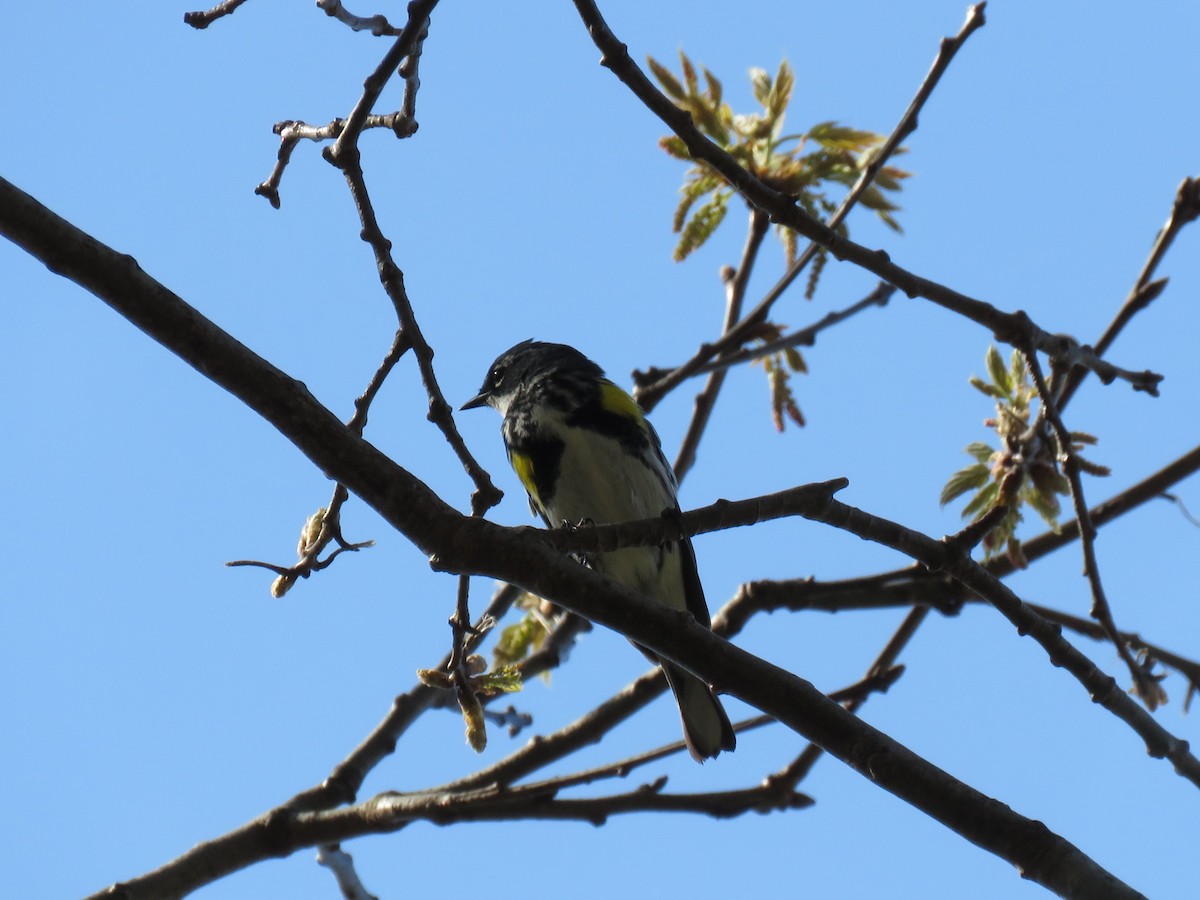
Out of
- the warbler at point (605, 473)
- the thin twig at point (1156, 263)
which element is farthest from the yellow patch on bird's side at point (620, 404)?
the thin twig at point (1156, 263)

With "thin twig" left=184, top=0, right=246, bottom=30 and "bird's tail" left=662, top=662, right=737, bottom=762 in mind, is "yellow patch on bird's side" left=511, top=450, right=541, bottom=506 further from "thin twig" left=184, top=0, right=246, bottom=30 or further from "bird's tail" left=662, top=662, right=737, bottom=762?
"thin twig" left=184, top=0, right=246, bottom=30

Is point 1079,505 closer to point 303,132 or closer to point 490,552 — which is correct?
point 490,552

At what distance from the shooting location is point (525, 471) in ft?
14.8

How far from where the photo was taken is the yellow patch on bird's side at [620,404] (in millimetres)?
4418

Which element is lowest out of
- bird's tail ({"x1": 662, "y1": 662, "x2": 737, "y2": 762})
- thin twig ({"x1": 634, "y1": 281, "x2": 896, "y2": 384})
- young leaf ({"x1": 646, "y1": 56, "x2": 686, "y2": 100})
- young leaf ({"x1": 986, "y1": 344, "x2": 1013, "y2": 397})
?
bird's tail ({"x1": 662, "y1": 662, "x2": 737, "y2": 762})

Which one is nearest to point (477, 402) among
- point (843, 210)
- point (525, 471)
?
point (525, 471)

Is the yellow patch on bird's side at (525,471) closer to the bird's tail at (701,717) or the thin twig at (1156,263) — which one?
the bird's tail at (701,717)

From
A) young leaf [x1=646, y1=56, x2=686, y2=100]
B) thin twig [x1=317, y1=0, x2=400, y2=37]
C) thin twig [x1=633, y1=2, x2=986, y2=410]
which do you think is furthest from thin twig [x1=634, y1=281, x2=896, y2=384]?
thin twig [x1=317, y1=0, x2=400, y2=37]

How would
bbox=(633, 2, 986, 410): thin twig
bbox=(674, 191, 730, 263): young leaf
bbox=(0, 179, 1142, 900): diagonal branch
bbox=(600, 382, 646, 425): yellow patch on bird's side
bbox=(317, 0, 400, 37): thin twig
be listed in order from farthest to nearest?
bbox=(600, 382, 646, 425): yellow patch on bird's side
bbox=(674, 191, 730, 263): young leaf
bbox=(633, 2, 986, 410): thin twig
bbox=(317, 0, 400, 37): thin twig
bbox=(0, 179, 1142, 900): diagonal branch

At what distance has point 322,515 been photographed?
2383mm

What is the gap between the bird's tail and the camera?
384cm

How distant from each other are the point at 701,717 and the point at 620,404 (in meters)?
1.19

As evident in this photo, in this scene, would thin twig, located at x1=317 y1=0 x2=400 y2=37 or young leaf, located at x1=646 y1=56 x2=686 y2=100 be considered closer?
thin twig, located at x1=317 y1=0 x2=400 y2=37

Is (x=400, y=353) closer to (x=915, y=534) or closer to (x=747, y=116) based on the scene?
(x=915, y=534)
